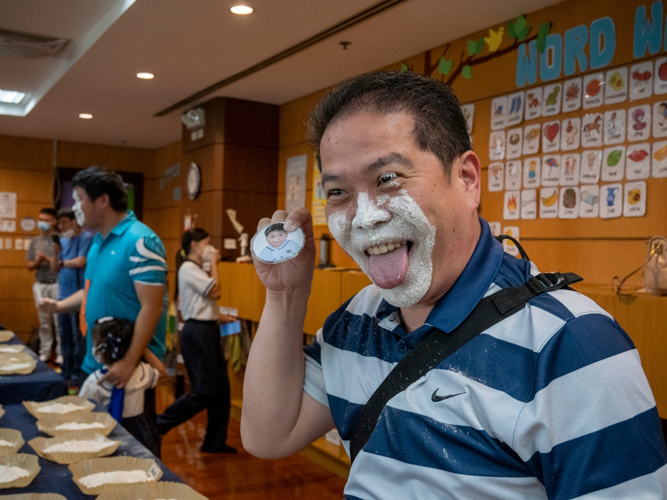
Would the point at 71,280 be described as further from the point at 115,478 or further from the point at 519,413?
the point at 519,413

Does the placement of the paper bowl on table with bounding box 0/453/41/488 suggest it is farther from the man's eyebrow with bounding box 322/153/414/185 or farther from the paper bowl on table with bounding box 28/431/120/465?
the man's eyebrow with bounding box 322/153/414/185

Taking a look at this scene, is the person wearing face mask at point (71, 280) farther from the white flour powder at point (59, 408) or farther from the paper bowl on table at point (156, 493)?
the paper bowl on table at point (156, 493)

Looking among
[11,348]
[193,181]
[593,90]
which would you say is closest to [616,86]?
[593,90]

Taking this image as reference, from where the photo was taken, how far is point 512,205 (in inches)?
146

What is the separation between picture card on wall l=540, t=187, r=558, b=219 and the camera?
3443 millimetres

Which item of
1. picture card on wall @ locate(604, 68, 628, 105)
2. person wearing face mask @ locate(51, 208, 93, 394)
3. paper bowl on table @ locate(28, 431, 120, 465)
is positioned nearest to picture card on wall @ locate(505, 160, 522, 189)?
picture card on wall @ locate(604, 68, 628, 105)

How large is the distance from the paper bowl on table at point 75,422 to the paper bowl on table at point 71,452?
0.17ft

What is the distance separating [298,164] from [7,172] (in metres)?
5.15

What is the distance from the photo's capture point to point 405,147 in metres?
0.90

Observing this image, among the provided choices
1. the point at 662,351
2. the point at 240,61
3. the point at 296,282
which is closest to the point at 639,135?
the point at 662,351

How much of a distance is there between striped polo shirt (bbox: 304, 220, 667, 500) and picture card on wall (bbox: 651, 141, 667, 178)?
2.34m

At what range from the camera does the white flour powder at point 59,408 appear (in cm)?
218

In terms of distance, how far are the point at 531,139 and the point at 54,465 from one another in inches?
117

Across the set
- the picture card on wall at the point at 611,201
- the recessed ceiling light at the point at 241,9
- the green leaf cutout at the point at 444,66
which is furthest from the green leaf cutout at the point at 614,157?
the recessed ceiling light at the point at 241,9
